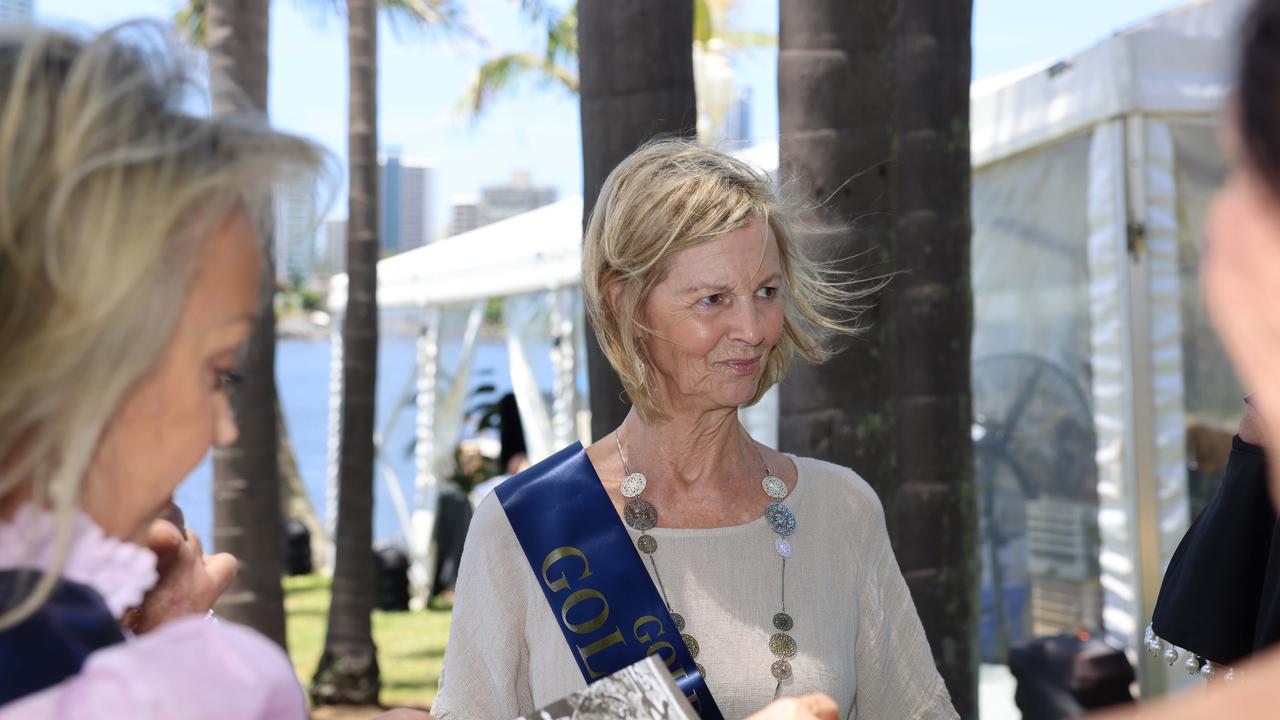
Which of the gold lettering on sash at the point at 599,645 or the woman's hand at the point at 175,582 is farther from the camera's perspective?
the gold lettering on sash at the point at 599,645

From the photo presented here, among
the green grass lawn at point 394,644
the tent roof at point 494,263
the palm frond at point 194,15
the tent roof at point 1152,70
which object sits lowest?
the green grass lawn at point 394,644

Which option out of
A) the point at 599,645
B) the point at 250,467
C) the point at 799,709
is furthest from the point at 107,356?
the point at 250,467

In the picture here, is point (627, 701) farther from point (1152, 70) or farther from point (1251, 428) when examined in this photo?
point (1152, 70)

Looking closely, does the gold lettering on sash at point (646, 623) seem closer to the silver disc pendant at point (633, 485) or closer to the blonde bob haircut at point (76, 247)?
the silver disc pendant at point (633, 485)

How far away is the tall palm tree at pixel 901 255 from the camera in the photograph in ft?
12.3

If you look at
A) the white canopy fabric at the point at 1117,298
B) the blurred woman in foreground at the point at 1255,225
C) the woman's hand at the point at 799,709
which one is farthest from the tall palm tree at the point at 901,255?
the blurred woman in foreground at the point at 1255,225

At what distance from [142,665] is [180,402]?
26 centimetres

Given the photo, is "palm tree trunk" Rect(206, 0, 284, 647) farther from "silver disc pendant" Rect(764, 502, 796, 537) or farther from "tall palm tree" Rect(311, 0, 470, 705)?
"silver disc pendant" Rect(764, 502, 796, 537)

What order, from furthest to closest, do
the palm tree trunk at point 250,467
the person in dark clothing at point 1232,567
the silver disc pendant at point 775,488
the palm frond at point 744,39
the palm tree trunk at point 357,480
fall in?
the palm frond at point 744,39
the palm tree trunk at point 357,480
the palm tree trunk at point 250,467
the silver disc pendant at point 775,488
the person in dark clothing at point 1232,567

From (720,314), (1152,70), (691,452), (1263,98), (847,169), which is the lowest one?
(691,452)

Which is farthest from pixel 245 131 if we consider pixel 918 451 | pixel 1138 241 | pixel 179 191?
pixel 1138 241

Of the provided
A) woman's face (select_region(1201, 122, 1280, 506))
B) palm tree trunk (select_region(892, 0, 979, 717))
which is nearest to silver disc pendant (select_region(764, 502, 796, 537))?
palm tree trunk (select_region(892, 0, 979, 717))

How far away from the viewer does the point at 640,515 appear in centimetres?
275

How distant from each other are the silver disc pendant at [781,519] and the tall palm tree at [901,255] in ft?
2.64
